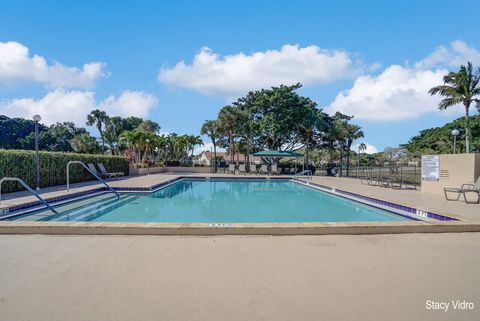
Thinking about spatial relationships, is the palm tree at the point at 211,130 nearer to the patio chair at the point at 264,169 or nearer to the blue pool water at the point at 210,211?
the patio chair at the point at 264,169

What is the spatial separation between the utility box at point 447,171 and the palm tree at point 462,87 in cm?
1367

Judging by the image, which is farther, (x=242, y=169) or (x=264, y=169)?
(x=242, y=169)

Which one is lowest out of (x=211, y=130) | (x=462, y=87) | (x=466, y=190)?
(x=466, y=190)

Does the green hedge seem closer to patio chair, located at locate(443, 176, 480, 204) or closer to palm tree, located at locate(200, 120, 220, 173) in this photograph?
palm tree, located at locate(200, 120, 220, 173)

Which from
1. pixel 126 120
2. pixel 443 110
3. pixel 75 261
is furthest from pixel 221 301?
pixel 126 120

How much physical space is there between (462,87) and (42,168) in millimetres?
25668

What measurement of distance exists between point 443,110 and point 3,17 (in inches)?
1022

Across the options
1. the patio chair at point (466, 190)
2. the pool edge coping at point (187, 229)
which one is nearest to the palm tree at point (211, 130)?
the patio chair at point (466, 190)

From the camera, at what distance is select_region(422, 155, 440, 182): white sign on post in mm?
9953

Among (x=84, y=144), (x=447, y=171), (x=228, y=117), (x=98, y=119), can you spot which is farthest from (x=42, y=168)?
(x=98, y=119)

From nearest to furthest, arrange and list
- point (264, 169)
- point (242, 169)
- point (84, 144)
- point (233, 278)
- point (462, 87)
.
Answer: point (233, 278) < point (462, 87) < point (264, 169) < point (242, 169) < point (84, 144)

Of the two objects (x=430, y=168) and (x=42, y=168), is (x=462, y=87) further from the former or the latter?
(x=42, y=168)

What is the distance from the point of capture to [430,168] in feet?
33.7

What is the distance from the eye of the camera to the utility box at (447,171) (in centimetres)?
874
